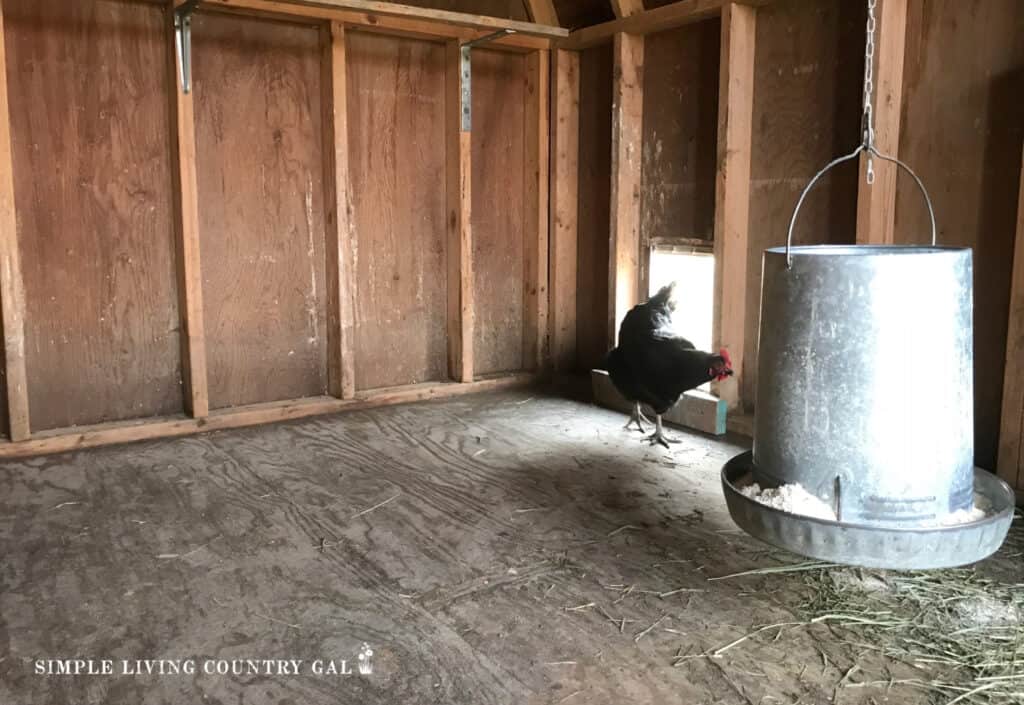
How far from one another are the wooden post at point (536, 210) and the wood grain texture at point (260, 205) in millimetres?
1295

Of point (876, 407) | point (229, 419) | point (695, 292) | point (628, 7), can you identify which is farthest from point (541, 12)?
Answer: point (876, 407)

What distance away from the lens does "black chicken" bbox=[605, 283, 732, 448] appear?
11.9 feet

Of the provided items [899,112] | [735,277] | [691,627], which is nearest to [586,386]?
[735,277]

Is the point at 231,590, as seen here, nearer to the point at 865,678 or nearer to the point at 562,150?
the point at 865,678

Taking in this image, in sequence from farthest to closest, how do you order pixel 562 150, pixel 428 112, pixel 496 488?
1. pixel 562 150
2. pixel 428 112
3. pixel 496 488

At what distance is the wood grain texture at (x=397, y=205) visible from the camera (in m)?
4.57

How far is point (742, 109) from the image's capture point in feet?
13.0

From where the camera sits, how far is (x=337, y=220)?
14.3ft

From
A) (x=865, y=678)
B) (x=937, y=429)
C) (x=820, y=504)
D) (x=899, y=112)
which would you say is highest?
(x=899, y=112)

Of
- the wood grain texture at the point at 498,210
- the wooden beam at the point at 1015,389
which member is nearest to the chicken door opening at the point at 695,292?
the wood grain texture at the point at 498,210

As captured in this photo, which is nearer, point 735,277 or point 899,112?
point 899,112

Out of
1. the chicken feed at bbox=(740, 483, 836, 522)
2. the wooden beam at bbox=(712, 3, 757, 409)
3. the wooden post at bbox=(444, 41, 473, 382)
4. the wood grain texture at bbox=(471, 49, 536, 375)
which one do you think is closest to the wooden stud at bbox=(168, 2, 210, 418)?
the wooden post at bbox=(444, 41, 473, 382)

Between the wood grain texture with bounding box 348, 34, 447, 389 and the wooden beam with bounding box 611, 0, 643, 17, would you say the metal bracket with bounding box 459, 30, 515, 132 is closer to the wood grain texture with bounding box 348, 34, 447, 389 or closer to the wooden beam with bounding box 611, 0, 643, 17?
the wood grain texture with bounding box 348, 34, 447, 389

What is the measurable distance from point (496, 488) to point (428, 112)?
7.85 ft
